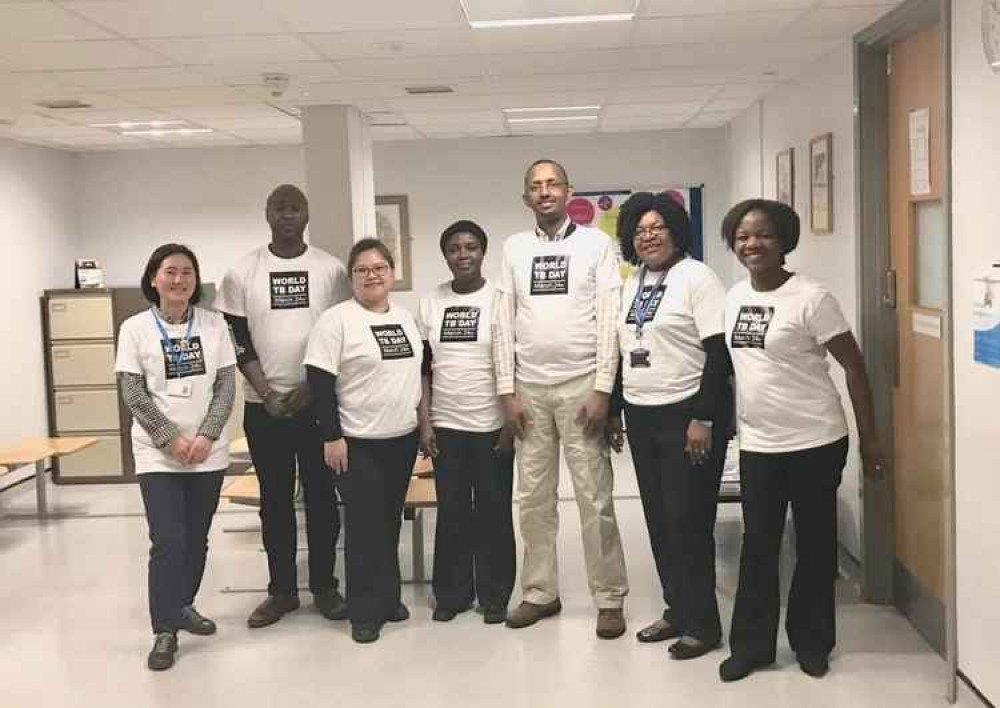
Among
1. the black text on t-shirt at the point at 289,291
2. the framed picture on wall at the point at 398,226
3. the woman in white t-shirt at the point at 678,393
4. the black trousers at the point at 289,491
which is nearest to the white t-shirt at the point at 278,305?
the black text on t-shirt at the point at 289,291

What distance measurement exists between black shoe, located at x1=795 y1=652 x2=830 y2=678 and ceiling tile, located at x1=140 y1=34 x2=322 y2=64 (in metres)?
3.02

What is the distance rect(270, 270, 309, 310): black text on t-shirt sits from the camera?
4164mm

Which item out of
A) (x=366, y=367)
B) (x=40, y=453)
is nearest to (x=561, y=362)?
(x=366, y=367)

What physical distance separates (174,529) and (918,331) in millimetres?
2857

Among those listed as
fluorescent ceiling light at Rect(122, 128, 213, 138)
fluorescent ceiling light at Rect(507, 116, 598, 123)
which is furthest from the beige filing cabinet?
fluorescent ceiling light at Rect(507, 116, 598, 123)

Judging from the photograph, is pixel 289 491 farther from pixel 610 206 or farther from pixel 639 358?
pixel 610 206

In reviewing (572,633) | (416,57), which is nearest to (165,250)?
(416,57)

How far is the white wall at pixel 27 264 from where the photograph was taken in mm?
7094

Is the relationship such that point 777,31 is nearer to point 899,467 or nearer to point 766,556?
point 899,467

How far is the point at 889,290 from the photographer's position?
404 cm

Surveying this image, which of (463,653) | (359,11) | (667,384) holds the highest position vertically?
(359,11)

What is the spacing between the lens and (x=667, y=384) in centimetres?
362

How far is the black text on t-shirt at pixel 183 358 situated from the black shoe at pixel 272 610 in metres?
1.08

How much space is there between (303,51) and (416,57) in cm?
51
